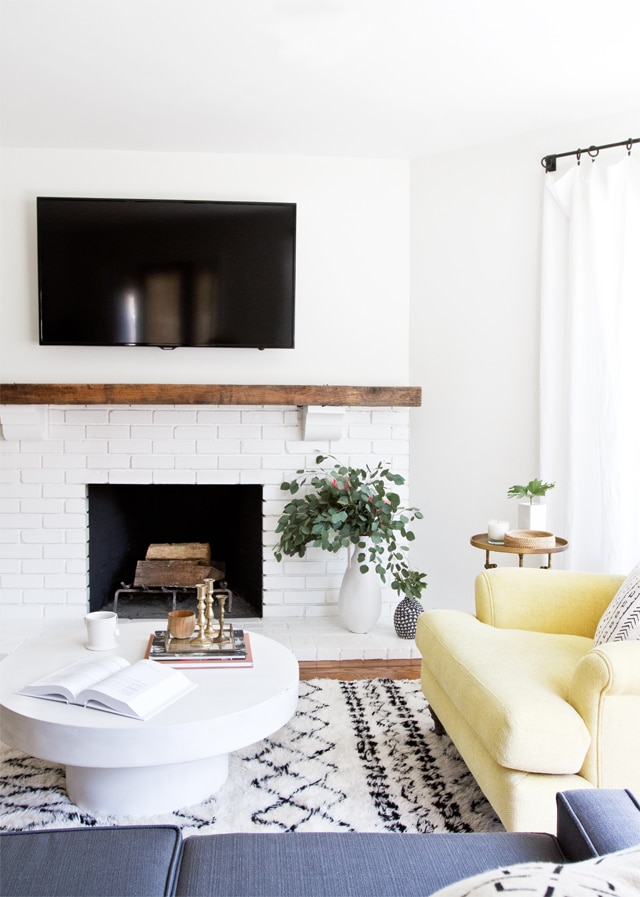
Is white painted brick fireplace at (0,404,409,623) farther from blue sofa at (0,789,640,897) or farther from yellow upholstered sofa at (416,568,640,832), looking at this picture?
blue sofa at (0,789,640,897)

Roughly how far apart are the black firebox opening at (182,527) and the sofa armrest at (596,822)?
2678 mm

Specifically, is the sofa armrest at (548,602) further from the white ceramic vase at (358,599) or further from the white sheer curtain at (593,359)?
the white ceramic vase at (358,599)

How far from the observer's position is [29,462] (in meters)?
3.54

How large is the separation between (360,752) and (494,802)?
650mm

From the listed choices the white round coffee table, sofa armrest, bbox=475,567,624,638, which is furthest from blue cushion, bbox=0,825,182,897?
sofa armrest, bbox=475,567,624,638

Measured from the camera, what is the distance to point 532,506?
121 inches

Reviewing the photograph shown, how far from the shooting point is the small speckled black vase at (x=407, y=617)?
3.34 meters

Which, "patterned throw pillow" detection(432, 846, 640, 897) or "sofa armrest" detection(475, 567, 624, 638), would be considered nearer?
"patterned throw pillow" detection(432, 846, 640, 897)

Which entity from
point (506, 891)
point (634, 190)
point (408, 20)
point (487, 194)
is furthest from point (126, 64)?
point (506, 891)

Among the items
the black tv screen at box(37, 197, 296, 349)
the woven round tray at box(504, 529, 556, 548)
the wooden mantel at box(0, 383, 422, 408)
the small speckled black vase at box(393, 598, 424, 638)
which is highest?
the black tv screen at box(37, 197, 296, 349)

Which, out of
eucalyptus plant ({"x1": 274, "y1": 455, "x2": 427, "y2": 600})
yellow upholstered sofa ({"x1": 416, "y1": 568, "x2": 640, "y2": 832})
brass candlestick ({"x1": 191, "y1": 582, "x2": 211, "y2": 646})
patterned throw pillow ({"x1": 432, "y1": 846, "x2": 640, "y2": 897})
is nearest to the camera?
patterned throw pillow ({"x1": 432, "y1": 846, "x2": 640, "y2": 897})

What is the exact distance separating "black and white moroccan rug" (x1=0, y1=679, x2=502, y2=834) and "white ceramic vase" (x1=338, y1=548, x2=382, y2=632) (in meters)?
0.76

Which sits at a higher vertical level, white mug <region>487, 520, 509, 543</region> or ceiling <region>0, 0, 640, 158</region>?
ceiling <region>0, 0, 640, 158</region>

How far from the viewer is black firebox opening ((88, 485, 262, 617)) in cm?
378
